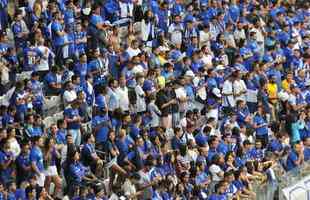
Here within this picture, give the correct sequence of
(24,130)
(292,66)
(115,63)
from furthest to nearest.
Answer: (292,66)
(115,63)
(24,130)

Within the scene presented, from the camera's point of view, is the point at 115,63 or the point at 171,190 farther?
the point at 115,63

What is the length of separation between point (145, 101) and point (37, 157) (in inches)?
165

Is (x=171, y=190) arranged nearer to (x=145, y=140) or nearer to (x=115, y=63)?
(x=145, y=140)

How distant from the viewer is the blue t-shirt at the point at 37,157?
19.8 metres

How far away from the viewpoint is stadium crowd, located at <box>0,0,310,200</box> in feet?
66.9

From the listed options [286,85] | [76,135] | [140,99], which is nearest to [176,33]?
[286,85]

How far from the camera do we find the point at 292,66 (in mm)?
28281

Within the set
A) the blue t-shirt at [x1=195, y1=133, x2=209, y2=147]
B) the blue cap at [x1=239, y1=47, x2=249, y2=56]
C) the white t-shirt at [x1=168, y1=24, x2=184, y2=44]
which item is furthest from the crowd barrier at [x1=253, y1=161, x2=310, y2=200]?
the blue cap at [x1=239, y1=47, x2=249, y2=56]

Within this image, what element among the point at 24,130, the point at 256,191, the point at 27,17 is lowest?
the point at 256,191

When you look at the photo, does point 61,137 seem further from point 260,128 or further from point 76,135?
point 260,128

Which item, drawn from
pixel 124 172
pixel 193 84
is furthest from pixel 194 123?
pixel 124 172

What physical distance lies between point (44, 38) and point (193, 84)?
12.1ft

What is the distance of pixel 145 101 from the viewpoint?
76.6ft

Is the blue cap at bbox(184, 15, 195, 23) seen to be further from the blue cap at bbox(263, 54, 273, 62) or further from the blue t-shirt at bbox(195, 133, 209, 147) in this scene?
the blue t-shirt at bbox(195, 133, 209, 147)
